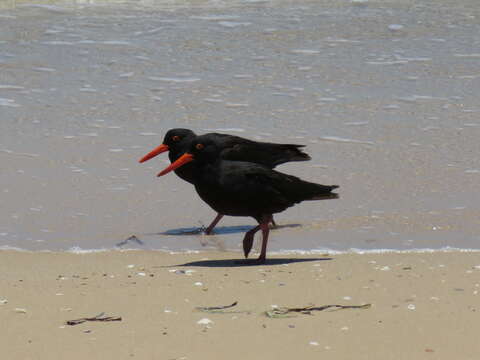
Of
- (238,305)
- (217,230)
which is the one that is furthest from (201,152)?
(238,305)

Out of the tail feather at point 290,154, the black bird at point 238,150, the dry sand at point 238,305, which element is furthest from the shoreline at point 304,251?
the tail feather at point 290,154

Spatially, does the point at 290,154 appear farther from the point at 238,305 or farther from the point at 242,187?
the point at 238,305

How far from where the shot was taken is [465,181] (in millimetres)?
7289

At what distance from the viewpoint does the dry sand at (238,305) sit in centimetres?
398

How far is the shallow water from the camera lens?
6.57 metres

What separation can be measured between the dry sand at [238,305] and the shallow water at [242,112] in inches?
21.1

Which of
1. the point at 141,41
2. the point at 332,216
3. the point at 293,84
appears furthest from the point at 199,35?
the point at 332,216

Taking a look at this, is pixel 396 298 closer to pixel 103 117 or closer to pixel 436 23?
pixel 103 117

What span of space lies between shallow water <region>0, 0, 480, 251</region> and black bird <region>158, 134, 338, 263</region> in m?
0.35

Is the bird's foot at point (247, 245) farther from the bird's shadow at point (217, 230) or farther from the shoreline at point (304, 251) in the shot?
the bird's shadow at point (217, 230)

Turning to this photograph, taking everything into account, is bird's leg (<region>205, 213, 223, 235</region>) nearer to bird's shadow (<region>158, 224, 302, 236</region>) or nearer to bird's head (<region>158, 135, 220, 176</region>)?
bird's shadow (<region>158, 224, 302, 236</region>)

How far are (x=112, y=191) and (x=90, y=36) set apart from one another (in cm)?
605

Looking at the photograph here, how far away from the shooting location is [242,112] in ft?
30.1

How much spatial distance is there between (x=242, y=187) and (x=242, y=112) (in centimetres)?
338
